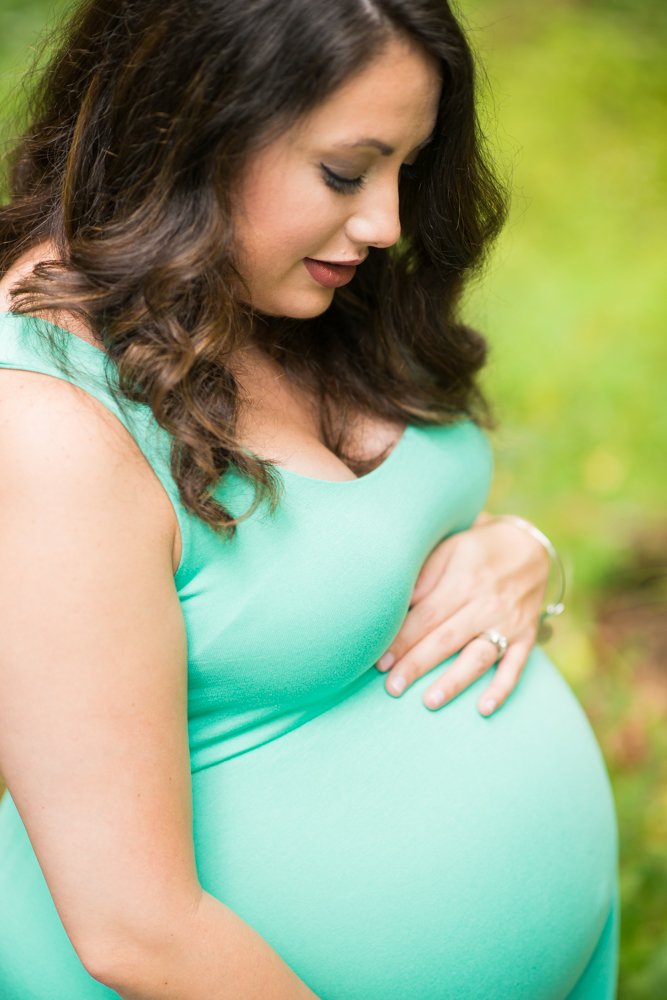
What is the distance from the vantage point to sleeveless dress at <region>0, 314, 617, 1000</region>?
0.92 meters

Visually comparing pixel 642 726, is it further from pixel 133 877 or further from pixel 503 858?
pixel 133 877

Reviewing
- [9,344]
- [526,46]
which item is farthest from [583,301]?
[9,344]

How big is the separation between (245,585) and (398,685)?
0.33 meters

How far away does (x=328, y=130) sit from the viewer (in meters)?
0.86

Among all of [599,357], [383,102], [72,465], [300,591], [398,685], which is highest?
[383,102]

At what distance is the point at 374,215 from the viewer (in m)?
0.98

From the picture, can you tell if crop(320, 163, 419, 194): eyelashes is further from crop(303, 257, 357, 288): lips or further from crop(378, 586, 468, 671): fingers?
crop(378, 586, 468, 671): fingers

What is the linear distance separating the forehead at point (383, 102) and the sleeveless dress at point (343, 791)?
35 cm

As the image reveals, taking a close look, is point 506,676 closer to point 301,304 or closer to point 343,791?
point 343,791

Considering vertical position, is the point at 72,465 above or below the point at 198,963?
above

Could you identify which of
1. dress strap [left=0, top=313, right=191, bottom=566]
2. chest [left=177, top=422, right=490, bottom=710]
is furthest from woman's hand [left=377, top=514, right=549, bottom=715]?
dress strap [left=0, top=313, right=191, bottom=566]

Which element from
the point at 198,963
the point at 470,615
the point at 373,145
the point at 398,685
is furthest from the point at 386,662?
the point at 373,145

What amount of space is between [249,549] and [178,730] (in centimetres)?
21

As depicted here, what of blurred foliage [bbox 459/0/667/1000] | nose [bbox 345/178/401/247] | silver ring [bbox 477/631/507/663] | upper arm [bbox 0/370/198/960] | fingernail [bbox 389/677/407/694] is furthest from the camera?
blurred foliage [bbox 459/0/667/1000]
